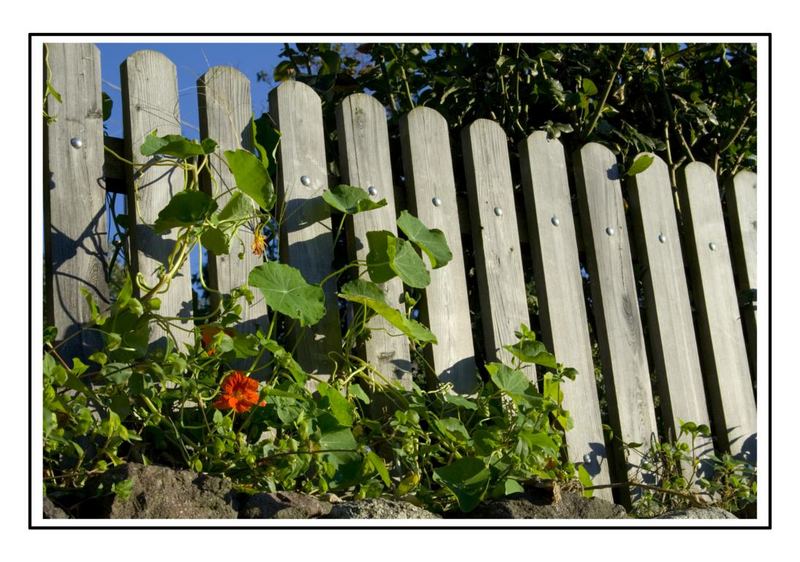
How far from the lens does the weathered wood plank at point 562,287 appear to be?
2.41 metres

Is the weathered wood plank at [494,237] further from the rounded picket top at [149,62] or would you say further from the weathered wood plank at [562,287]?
the rounded picket top at [149,62]

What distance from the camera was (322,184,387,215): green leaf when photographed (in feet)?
6.74

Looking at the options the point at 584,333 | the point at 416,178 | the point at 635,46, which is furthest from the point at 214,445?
the point at 635,46

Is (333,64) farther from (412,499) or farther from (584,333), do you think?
(412,499)

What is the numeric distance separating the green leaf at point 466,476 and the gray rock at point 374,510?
140 millimetres

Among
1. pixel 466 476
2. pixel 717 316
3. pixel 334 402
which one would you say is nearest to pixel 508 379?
pixel 466 476

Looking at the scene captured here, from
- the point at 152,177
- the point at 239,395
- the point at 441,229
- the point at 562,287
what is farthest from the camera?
the point at 562,287

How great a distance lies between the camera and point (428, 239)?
2121 mm

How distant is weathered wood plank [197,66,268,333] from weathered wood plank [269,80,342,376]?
81mm

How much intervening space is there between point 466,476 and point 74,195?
3.17 ft

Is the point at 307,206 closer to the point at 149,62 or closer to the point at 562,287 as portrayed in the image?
the point at 149,62

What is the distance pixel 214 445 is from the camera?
66.1 inches

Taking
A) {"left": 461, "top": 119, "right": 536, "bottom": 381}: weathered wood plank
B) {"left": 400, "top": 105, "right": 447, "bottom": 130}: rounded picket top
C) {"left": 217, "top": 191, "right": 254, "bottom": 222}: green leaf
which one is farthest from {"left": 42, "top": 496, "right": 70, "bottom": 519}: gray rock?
{"left": 400, "top": 105, "right": 447, "bottom": 130}: rounded picket top
